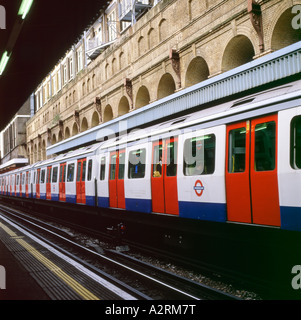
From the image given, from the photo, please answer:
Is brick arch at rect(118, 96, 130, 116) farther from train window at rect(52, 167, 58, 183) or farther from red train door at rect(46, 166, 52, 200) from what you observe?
train window at rect(52, 167, 58, 183)

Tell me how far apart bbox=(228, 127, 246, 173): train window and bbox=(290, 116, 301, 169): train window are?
1052 mm

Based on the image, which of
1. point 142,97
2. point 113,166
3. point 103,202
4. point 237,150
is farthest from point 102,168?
point 142,97

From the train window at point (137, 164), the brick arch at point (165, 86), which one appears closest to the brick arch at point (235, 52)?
the brick arch at point (165, 86)

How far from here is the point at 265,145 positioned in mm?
6270

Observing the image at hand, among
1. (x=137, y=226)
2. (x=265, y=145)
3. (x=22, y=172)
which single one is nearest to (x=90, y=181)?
(x=137, y=226)

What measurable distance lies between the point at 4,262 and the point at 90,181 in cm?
594

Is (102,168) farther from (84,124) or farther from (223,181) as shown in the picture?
(84,124)

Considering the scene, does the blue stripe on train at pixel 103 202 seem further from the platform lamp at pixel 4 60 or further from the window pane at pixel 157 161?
the platform lamp at pixel 4 60

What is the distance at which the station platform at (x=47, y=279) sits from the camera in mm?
5938

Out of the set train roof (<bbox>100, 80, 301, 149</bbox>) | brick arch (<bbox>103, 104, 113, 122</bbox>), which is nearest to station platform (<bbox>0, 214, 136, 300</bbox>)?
train roof (<bbox>100, 80, 301, 149</bbox>)

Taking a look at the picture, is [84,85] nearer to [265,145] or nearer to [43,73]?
[43,73]

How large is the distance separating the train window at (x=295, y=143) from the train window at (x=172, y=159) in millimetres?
3180

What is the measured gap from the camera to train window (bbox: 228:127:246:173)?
669cm

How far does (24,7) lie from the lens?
19.2ft
